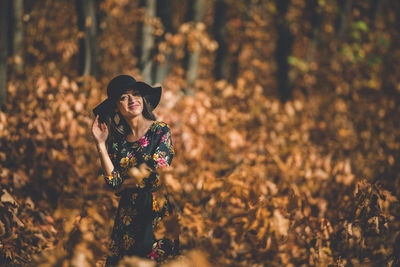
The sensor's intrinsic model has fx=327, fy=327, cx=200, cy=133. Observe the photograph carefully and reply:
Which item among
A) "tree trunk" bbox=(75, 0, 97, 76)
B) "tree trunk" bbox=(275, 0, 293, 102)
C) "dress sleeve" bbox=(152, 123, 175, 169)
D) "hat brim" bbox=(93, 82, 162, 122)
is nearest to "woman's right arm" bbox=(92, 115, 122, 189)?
"hat brim" bbox=(93, 82, 162, 122)

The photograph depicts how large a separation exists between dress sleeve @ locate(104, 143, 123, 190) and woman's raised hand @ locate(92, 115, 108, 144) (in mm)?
139

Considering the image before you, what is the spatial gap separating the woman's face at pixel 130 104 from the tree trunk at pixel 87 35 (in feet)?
8.63

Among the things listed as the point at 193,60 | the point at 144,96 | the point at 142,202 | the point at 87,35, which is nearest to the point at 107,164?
the point at 142,202

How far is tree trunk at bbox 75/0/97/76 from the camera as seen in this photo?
440cm

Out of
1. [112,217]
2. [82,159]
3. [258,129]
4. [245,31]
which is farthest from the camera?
[245,31]

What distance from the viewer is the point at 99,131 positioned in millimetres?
2094

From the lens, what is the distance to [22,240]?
107 inches

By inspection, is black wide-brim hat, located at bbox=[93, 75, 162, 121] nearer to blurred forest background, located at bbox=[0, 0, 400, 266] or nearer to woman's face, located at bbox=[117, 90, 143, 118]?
woman's face, located at bbox=[117, 90, 143, 118]

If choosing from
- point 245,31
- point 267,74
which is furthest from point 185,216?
point 267,74

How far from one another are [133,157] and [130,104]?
35 centimetres

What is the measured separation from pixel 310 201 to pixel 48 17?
770cm

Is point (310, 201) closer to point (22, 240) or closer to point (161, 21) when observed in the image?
point (22, 240)

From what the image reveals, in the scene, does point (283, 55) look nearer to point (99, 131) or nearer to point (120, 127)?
point (120, 127)

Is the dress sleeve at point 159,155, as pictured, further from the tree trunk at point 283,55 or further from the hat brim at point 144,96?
the tree trunk at point 283,55
